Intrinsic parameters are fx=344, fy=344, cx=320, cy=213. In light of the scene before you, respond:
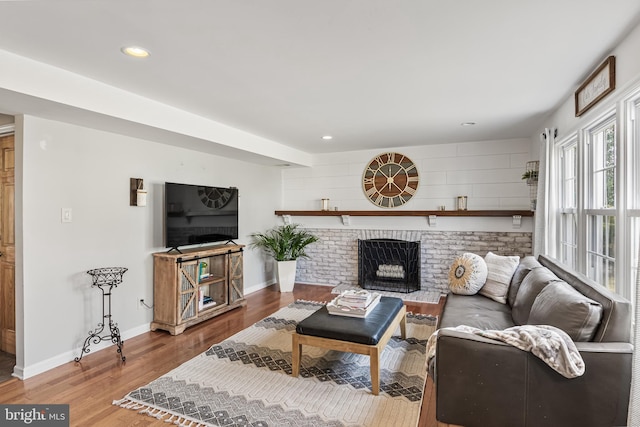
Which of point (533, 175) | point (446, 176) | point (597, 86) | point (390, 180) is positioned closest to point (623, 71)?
point (597, 86)

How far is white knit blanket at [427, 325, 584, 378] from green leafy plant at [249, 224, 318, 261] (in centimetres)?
390

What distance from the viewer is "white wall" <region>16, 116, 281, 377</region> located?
267 centimetres

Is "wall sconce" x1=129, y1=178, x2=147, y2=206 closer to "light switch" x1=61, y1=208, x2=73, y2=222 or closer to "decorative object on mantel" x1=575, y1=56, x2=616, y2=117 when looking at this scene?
Answer: "light switch" x1=61, y1=208, x2=73, y2=222

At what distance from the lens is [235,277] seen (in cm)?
441

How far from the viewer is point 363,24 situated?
1.79m

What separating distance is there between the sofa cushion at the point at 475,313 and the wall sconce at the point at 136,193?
302 centimetres

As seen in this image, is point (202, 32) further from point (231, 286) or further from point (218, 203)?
point (231, 286)

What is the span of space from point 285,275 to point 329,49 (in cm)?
382

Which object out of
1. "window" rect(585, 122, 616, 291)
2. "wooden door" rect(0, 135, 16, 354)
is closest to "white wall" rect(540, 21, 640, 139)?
"window" rect(585, 122, 616, 291)

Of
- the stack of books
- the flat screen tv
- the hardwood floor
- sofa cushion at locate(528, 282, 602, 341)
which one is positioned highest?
the flat screen tv

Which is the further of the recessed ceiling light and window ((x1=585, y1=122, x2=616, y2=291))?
window ((x1=585, y1=122, x2=616, y2=291))

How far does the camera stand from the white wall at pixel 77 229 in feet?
8.77

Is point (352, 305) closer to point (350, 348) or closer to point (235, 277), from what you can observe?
point (350, 348)

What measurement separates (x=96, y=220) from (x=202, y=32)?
7.19ft
